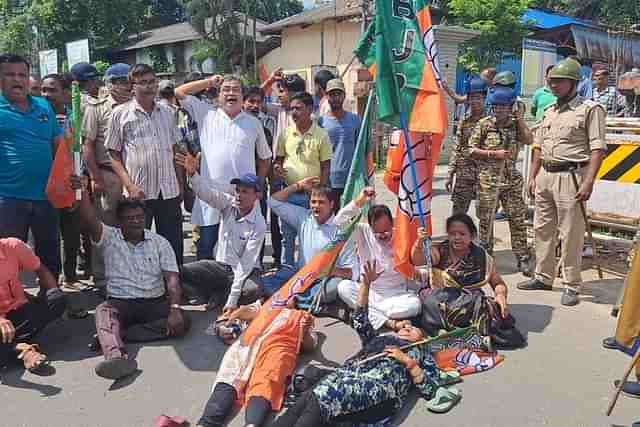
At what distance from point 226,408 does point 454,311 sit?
1.75m

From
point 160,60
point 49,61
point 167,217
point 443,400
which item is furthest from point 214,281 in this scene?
point 160,60

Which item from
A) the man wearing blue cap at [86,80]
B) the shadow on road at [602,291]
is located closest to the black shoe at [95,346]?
the man wearing blue cap at [86,80]

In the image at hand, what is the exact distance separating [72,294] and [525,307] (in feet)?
13.2

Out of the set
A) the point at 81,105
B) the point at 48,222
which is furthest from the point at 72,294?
the point at 81,105

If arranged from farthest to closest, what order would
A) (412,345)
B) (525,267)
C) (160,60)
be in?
1. (160,60)
2. (525,267)
3. (412,345)

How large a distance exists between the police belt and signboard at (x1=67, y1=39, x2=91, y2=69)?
19372 millimetres

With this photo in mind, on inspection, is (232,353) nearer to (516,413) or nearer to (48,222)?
(516,413)

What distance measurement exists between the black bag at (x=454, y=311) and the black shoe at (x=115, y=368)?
81.4 inches

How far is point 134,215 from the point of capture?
13.9 ft

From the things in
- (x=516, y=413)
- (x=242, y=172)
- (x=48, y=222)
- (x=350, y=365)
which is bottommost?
(x=516, y=413)

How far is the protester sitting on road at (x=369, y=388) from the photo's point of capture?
9.41 ft

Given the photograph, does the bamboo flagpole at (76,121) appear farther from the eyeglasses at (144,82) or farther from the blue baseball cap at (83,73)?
the eyeglasses at (144,82)

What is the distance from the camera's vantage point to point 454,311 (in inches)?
154

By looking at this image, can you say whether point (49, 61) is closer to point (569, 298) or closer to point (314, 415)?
point (569, 298)
